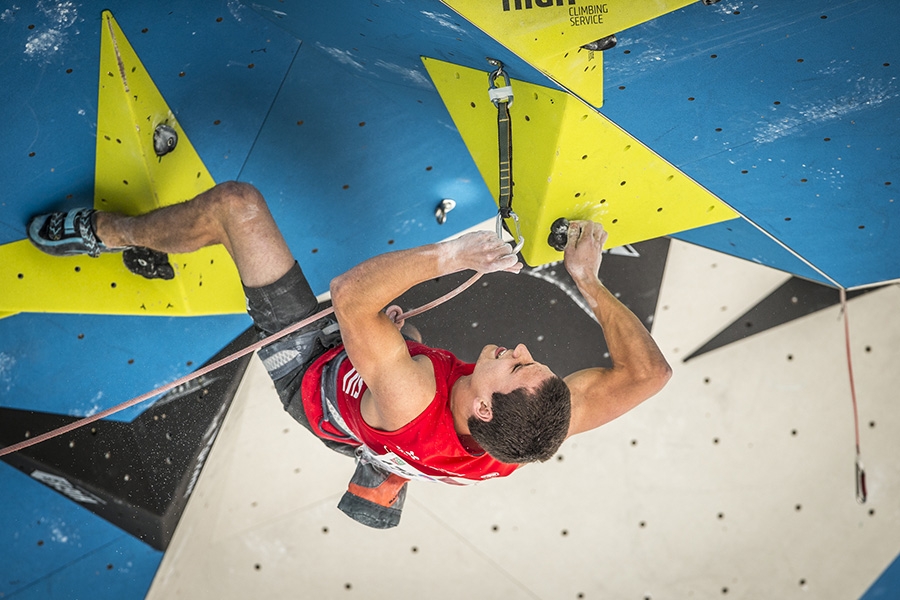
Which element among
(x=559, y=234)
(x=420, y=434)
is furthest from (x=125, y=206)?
(x=559, y=234)

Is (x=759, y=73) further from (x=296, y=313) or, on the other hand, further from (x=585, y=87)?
(x=296, y=313)

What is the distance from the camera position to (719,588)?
9.32ft

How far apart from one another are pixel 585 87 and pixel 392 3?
39 centimetres

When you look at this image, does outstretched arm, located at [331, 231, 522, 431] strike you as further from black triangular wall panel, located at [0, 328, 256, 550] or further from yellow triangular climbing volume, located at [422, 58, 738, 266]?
black triangular wall panel, located at [0, 328, 256, 550]

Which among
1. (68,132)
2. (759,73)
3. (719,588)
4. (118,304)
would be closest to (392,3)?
(759,73)

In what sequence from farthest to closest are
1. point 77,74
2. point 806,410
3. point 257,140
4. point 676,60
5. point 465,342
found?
point 806,410, point 465,342, point 257,140, point 77,74, point 676,60

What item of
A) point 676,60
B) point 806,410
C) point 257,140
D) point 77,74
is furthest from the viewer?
point 806,410

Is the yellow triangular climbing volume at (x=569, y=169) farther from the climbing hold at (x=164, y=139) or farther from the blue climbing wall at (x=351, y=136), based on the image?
the climbing hold at (x=164, y=139)

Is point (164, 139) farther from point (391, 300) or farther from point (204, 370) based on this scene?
point (391, 300)

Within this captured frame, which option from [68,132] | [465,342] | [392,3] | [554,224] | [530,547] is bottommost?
[530,547]

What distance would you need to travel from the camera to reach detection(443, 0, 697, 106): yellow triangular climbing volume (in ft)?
4.29

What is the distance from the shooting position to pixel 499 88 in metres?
1.46

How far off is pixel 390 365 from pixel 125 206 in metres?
0.81

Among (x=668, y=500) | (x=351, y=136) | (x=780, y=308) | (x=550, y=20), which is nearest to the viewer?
(x=550, y=20)
